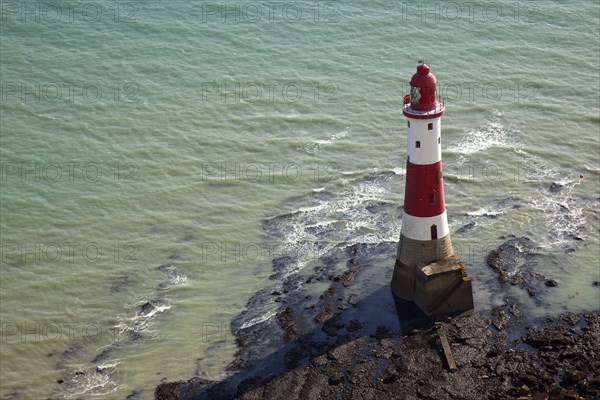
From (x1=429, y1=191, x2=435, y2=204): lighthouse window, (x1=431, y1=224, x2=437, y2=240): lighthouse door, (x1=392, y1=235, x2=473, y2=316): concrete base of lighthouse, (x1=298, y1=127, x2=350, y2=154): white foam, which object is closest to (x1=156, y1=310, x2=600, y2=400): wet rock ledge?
(x1=392, y1=235, x2=473, y2=316): concrete base of lighthouse

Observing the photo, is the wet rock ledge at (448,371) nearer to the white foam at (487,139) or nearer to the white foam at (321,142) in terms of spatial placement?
the white foam at (487,139)

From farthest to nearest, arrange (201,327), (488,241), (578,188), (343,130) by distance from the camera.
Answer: (343,130) < (578,188) < (488,241) < (201,327)

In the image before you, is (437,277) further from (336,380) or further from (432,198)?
(336,380)

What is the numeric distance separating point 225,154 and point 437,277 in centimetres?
1805

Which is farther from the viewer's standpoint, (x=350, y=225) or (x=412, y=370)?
(x=350, y=225)

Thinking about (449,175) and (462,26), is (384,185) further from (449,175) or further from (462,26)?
(462,26)

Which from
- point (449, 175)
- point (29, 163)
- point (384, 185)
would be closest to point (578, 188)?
point (449, 175)

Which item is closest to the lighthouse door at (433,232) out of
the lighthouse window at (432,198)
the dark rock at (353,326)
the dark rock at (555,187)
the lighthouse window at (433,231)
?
the lighthouse window at (433,231)

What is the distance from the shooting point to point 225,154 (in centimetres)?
5469

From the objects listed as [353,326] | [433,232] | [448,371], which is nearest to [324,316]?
[353,326]

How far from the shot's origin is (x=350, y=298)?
42.4 metres

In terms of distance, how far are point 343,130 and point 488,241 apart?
1317 centimetres

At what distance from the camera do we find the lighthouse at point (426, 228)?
3791 centimetres

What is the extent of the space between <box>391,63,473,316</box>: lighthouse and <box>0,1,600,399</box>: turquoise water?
6.55 feet
